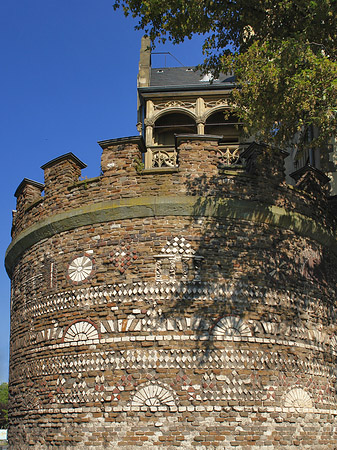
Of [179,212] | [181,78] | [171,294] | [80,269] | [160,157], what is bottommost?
[171,294]

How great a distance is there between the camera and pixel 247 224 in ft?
37.9

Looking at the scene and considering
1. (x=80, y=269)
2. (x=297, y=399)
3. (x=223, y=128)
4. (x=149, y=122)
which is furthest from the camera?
(x=223, y=128)

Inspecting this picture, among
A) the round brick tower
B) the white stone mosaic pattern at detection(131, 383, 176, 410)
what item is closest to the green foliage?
the round brick tower

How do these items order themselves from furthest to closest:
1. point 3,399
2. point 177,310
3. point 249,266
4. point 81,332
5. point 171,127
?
point 3,399
point 171,127
point 249,266
point 81,332
point 177,310

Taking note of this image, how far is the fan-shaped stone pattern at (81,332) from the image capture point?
429 inches

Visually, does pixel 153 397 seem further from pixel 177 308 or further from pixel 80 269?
pixel 80 269

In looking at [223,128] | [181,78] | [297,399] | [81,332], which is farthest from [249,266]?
[181,78]

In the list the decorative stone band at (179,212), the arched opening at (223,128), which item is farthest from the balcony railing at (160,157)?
the decorative stone band at (179,212)

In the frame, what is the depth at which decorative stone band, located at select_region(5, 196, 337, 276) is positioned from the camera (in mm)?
11359

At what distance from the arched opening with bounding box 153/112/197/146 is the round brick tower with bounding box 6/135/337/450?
10.4 metres

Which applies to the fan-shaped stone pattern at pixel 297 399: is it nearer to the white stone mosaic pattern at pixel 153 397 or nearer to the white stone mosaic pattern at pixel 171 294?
the white stone mosaic pattern at pixel 171 294

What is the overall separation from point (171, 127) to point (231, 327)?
13.2m

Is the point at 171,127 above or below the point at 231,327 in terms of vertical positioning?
above

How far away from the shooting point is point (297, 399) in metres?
10.8
